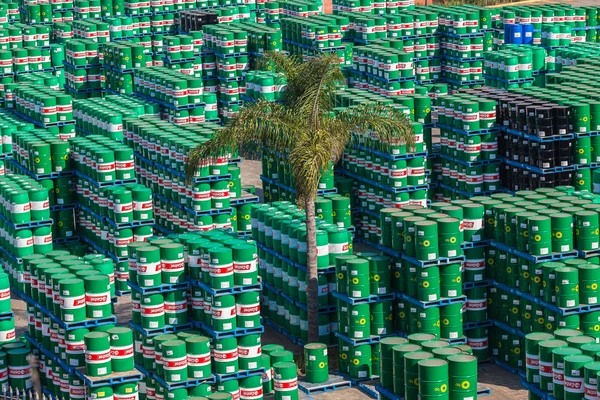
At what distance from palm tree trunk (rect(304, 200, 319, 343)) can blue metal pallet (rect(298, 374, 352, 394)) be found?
1.06m

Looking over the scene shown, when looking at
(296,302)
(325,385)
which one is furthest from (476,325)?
(296,302)

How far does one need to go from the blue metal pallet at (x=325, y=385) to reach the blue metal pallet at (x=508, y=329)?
9.28 feet

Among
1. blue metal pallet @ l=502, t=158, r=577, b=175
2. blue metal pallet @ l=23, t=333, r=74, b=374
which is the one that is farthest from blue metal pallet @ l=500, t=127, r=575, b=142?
blue metal pallet @ l=23, t=333, r=74, b=374

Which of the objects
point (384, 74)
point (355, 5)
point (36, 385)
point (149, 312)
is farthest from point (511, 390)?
point (355, 5)

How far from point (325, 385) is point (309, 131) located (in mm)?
4575

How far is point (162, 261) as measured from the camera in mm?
25875

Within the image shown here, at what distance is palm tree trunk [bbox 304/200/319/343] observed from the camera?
27281mm

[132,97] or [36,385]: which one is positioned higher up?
[132,97]

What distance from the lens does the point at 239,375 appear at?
997 inches

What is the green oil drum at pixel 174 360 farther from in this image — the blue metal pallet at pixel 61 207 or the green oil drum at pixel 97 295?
the blue metal pallet at pixel 61 207

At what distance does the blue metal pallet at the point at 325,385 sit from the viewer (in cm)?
2658

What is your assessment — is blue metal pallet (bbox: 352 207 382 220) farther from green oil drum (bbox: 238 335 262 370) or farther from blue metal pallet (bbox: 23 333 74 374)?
blue metal pallet (bbox: 23 333 74 374)

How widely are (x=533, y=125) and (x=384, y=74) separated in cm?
774

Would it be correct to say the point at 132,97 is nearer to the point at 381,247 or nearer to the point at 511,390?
the point at 381,247
